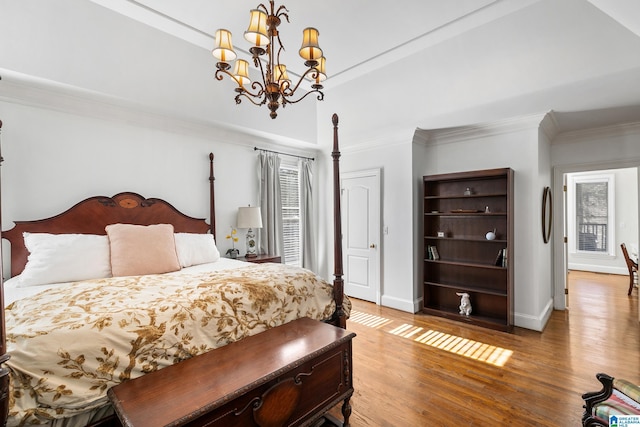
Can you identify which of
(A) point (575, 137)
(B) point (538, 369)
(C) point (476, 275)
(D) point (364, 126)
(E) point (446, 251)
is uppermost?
(D) point (364, 126)

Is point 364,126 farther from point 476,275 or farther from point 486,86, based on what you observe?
point 476,275

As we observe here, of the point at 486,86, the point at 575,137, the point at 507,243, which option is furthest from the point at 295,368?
the point at 575,137

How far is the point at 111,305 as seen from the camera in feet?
5.34

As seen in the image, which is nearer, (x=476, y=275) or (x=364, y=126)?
(x=476, y=275)

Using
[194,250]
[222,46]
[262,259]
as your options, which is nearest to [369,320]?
[262,259]

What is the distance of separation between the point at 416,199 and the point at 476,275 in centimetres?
129

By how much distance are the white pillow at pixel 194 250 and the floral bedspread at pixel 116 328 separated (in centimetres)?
80

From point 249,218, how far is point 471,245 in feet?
9.99

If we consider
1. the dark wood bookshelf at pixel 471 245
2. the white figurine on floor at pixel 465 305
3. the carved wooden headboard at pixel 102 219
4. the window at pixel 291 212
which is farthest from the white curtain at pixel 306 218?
the white figurine on floor at pixel 465 305

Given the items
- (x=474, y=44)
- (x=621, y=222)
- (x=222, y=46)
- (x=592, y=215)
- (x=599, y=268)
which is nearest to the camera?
(x=222, y=46)

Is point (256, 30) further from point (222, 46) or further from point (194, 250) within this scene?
point (194, 250)

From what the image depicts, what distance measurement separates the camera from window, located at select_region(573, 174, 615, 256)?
6.54 m

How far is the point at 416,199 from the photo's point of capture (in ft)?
14.0

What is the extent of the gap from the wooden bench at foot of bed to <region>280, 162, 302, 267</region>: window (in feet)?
9.82
